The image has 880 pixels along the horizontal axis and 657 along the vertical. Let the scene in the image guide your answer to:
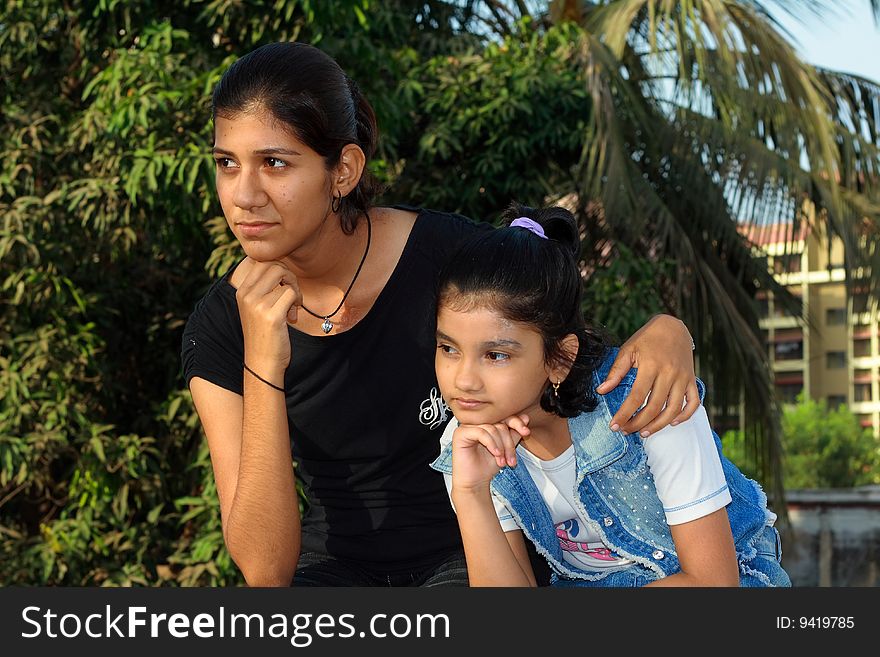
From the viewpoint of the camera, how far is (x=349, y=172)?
7.91 feet

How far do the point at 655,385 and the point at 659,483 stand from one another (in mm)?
188

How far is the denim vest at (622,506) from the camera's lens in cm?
222

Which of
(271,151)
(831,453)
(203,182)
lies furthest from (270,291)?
(831,453)

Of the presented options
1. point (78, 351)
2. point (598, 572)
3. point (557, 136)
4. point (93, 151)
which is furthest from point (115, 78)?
point (598, 572)

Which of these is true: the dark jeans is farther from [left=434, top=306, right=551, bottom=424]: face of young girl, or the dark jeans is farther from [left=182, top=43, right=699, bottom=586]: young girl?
[left=434, top=306, right=551, bottom=424]: face of young girl

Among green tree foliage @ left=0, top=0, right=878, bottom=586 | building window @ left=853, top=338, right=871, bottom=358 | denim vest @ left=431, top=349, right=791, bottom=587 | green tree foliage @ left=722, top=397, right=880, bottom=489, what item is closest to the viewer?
denim vest @ left=431, top=349, right=791, bottom=587

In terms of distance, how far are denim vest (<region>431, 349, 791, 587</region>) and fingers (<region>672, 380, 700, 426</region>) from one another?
104mm

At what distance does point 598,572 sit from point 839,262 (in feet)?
26.1

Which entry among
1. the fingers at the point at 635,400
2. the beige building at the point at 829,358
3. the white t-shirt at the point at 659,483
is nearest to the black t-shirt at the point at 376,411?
the white t-shirt at the point at 659,483

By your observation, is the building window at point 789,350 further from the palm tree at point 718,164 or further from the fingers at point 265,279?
the fingers at point 265,279

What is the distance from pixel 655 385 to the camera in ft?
6.92

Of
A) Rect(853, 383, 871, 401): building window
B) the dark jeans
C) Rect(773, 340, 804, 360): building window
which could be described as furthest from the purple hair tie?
Rect(853, 383, 871, 401): building window

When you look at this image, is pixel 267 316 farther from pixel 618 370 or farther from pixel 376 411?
pixel 618 370

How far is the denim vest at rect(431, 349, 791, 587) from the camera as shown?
7.30 feet
